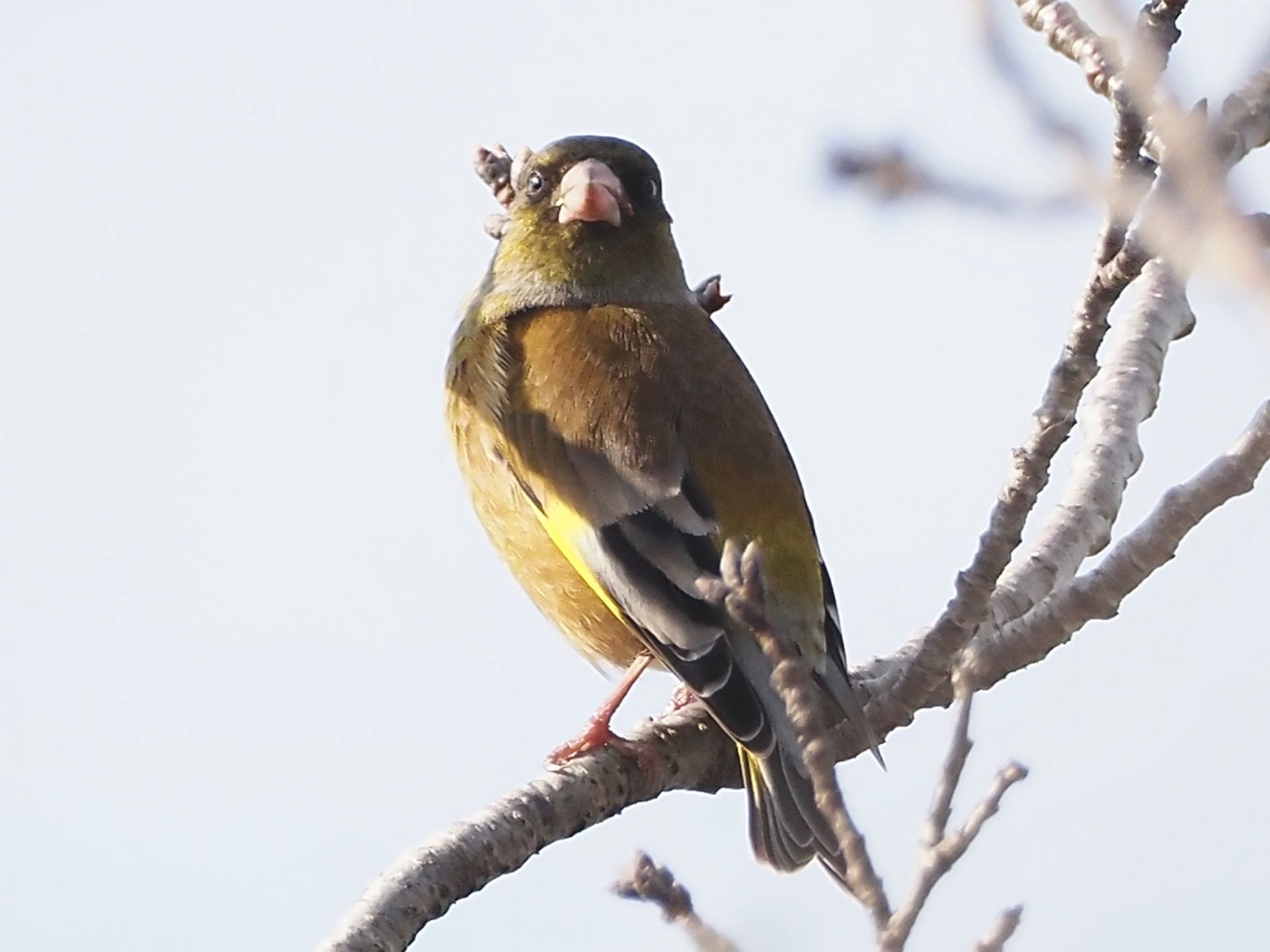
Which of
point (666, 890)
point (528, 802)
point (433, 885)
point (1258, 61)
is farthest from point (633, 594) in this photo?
point (1258, 61)

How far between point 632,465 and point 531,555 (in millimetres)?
421

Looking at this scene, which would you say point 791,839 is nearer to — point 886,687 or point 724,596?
point 886,687

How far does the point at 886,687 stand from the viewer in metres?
4.13

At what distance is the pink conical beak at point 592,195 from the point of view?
554 centimetres

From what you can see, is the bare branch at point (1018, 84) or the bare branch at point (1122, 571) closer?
the bare branch at point (1018, 84)

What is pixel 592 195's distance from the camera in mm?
5543

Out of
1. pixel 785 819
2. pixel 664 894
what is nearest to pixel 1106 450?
pixel 785 819

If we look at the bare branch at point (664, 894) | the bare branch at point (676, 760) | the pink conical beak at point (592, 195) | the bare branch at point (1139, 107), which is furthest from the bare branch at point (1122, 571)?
the pink conical beak at point (592, 195)

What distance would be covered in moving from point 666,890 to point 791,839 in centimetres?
155

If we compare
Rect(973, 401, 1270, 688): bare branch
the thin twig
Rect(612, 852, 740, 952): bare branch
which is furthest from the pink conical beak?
Rect(612, 852, 740, 952): bare branch

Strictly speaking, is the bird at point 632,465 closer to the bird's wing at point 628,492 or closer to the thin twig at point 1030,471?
the bird's wing at point 628,492

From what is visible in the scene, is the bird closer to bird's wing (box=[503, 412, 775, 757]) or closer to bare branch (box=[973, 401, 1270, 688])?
bird's wing (box=[503, 412, 775, 757])

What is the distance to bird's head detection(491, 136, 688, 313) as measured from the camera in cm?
555

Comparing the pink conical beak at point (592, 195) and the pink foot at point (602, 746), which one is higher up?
the pink conical beak at point (592, 195)
